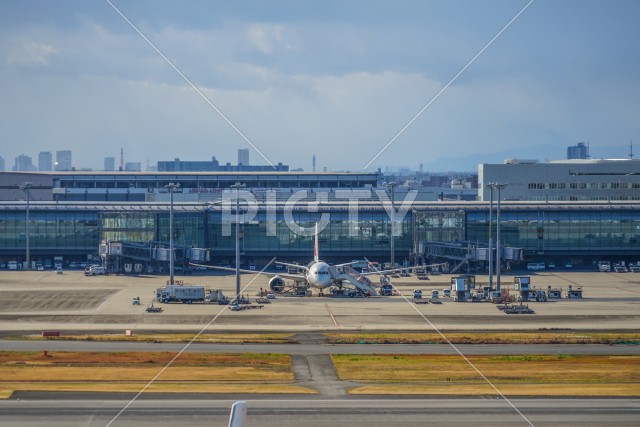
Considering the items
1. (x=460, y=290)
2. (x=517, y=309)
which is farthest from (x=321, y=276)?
(x=517, y=309)

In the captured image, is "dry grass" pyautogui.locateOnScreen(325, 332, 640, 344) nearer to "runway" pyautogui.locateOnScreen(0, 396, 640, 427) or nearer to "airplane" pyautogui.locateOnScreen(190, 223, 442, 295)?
"runway" pyautogui.locateOnScreen(0, 396, 640, 427)

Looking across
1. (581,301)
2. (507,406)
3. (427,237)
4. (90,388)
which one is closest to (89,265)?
(427,237)

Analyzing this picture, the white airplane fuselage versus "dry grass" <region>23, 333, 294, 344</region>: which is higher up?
the white airplane fuselage

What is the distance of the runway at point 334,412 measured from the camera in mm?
56375

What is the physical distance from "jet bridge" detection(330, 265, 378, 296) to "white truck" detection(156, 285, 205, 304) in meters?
17.2

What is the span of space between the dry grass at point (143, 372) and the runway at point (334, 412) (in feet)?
12.3

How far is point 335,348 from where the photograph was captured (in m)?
82.1

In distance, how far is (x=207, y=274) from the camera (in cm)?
14675

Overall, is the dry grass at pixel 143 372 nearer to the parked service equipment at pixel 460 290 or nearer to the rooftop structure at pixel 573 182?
the parked service equipment at pixel 460 290

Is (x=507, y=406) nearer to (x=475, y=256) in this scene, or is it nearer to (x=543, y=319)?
(x=543, y=319)

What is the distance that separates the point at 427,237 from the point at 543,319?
55227mm

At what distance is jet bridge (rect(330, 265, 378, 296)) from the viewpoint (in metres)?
120

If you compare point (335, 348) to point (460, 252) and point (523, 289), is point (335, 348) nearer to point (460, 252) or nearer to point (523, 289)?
point (523, 289)

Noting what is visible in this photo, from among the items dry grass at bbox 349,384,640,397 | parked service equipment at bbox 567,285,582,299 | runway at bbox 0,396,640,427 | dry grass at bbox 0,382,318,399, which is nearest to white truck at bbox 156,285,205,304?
parked service equipment at bbox 567,285,582,299
